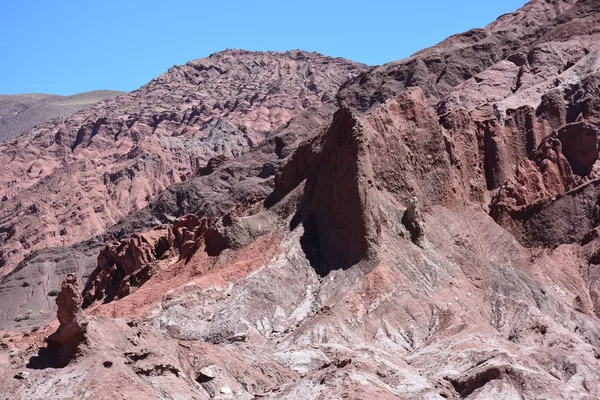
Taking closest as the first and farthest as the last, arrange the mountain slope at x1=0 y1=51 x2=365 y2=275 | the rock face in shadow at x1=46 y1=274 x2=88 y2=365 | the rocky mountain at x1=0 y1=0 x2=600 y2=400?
the rock face in shadow at x1=46 y1=274 x2=88 y2=365 < the rocky mountain at x1=0 y1=0 x2=600 y2=400 < the mountain slope at x1=0 y1=51 x2=365 y2=275

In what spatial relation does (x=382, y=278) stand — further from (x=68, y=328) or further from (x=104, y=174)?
(x=104, y=174)

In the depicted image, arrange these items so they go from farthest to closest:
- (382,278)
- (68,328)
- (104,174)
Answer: (104,174) < (382,278) < (68,328)

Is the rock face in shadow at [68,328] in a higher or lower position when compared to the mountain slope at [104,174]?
lower

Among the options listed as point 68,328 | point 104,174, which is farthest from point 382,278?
point 104,174

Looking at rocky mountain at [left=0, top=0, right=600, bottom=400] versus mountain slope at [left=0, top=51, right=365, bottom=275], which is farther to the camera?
mountain slope at [left=0, top=51, right=365, bottom=275]

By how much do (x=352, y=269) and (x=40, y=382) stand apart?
76.6 feet

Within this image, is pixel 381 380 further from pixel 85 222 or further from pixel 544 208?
pixel 85 222

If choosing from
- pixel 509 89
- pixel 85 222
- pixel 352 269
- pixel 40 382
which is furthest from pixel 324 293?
pixel 85 222

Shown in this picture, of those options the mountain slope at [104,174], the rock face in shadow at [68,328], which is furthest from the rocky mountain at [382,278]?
the mountain slope at [104,174]

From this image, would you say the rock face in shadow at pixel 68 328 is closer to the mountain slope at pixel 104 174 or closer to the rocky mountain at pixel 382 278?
the rocky mountain at pixel 382 278

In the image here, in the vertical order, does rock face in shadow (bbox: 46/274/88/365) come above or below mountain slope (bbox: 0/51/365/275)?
below

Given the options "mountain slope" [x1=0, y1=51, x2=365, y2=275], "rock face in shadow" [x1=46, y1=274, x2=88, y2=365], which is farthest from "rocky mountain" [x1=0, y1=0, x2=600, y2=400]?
"mountain slope" [x1=0, y1=51, x2=365, y2=275]

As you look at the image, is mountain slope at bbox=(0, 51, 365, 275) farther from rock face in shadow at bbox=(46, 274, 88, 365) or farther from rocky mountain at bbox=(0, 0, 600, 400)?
rock face in shadow at bbox=(46, 274, 88, 365)

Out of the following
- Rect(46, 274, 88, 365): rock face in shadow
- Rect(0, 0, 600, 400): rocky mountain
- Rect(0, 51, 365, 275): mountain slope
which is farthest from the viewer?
Rect(0, 51, 365, 275): mountain slope
